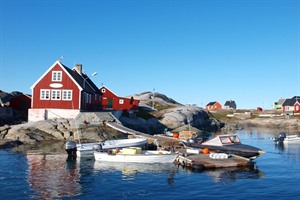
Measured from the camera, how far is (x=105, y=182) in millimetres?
24672

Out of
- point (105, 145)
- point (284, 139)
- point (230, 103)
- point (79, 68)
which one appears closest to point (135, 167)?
point (105, 145)

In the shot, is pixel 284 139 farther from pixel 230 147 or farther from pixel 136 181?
pixel 136 181

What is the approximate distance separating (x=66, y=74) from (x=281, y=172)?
123 feet

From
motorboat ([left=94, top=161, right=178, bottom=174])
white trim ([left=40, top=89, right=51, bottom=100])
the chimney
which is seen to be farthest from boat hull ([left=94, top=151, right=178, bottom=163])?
the chimney

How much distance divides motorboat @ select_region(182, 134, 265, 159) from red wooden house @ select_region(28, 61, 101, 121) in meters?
24.0

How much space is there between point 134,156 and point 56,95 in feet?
92.6

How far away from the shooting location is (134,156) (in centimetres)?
3234

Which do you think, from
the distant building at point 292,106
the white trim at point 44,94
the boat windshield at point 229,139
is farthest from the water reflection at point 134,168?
the distant building at point 292,106

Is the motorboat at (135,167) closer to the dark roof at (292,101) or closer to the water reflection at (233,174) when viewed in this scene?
the water reflection at (233,174)

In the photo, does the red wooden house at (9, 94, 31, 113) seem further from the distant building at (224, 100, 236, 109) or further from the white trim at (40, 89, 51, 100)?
the distant building at (224, 100, 236, 109)

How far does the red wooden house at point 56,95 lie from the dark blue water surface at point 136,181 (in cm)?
2168

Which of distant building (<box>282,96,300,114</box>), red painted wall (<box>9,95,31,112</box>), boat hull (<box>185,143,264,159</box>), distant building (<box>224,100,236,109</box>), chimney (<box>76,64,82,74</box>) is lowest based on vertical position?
boat hull (<box>185,143,264,159</box>)

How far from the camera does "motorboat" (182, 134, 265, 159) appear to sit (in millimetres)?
33719

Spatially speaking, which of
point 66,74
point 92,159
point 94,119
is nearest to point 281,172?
point 92,159
